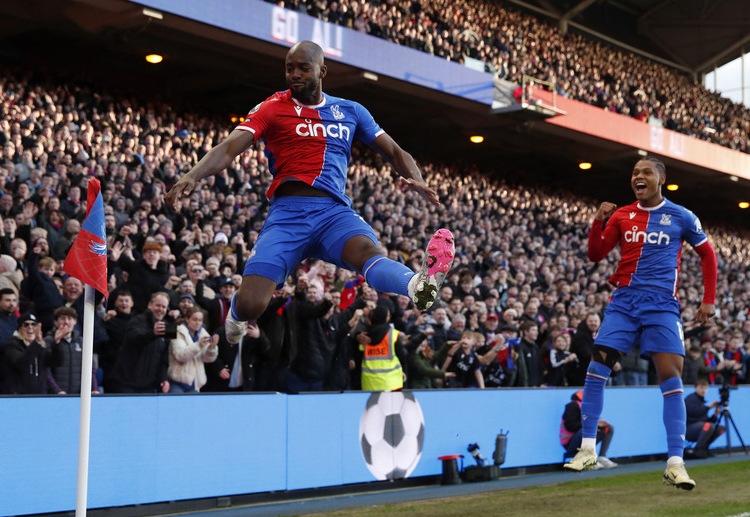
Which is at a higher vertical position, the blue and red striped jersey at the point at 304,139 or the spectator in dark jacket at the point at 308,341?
the blue and red striped jersey at the point at 304,139

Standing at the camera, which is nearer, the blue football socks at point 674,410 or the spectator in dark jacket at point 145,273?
the blue football socks at point 674,410

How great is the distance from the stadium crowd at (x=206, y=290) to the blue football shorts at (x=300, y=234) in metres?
3.78

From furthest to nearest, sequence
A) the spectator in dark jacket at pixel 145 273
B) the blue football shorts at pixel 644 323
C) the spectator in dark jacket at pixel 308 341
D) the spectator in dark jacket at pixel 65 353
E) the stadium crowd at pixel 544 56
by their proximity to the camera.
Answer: the stadium crowd at pixel 544 56, the spectator in dark jacket at pixel 145 273, the spectator in dark jacket at pixel 308 341, the spectator in dark jacket at pixel 65 353, the blue football shorts at pixel 644 323

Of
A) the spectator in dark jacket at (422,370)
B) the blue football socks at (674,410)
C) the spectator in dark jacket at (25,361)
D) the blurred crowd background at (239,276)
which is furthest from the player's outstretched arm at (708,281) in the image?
the spectator in dark jacket at (25,361)

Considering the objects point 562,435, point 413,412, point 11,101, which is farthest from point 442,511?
point 11,101

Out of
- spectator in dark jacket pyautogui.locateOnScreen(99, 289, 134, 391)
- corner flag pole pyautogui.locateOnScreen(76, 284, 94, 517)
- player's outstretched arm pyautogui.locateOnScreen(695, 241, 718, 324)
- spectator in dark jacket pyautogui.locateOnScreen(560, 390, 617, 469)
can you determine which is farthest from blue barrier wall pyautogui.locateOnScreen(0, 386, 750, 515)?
player's outstretched arm pyautogui.locateOnScreen(695, 241, 718, 324)

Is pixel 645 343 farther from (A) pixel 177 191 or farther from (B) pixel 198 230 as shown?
(B) pixel 198 230

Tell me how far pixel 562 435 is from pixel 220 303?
18.7 ft

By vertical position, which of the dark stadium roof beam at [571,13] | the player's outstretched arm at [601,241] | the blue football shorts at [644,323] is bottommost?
the blue football shorts at [644,323]

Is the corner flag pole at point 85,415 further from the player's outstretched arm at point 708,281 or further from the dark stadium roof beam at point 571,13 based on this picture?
the dark stadium roof beam at point 571,13

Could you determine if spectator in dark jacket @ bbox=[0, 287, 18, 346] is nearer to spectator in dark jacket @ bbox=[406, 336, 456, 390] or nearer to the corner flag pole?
the corner flag pole

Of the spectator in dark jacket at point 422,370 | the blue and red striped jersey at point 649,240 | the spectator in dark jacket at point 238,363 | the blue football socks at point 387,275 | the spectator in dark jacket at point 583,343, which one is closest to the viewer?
the blue football socks at point 387,275

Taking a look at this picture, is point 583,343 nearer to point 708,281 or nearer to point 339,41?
point 708,281

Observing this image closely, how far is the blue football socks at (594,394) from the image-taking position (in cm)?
856
